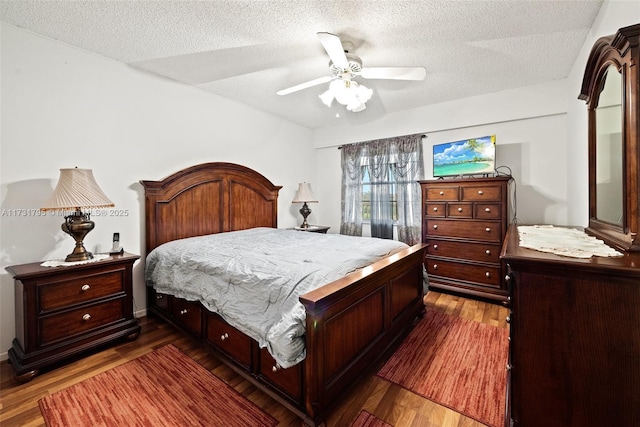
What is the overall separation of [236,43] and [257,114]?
68.2 inches

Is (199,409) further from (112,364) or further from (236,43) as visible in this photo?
(236,43)

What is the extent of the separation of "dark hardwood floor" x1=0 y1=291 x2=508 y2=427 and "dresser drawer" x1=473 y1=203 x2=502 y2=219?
2.28 meters

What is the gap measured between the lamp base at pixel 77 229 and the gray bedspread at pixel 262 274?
23.2 inches

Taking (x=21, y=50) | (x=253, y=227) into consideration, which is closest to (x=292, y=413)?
(x=253, y=227)

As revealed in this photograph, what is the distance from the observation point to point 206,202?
11.0 feet

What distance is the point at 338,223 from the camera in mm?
5105

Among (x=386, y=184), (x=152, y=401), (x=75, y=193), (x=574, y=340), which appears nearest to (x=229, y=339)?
(x=152, y=401)

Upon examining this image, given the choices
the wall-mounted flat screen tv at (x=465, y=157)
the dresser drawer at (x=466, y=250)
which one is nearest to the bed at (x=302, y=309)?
the dresser drawer at (x=466, y=250)

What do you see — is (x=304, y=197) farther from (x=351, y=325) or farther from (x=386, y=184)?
(x=351, y=325)

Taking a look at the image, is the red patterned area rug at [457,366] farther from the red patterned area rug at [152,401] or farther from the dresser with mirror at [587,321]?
the red patterned area rug at [152,401]

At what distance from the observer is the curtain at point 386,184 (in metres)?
4.16

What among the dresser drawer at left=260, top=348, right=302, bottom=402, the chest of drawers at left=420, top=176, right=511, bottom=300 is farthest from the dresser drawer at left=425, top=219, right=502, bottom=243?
the dresser drawer at left=260, top=348, right=302, bottom=402

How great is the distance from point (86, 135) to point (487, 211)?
169 inches

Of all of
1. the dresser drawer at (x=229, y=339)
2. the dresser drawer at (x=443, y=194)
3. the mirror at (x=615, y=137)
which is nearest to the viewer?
the mirror at (x=615, y=137)
